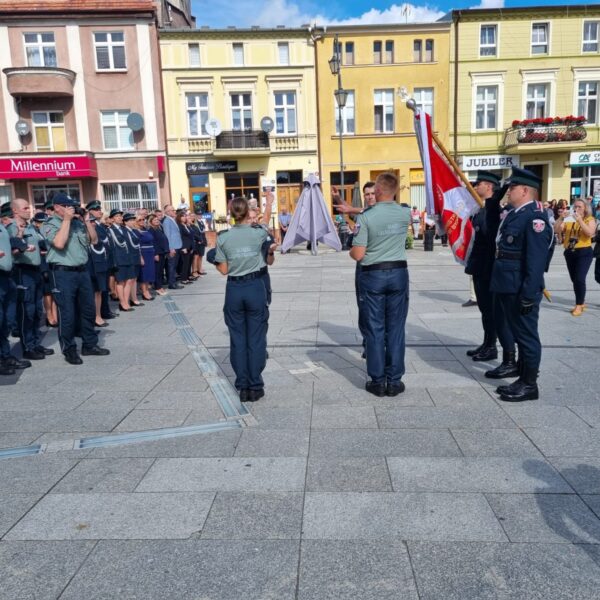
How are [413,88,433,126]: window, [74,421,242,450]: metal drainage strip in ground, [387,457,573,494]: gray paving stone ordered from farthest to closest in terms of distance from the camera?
[413,88,433,126]: window → [74,421,242,450]: metal drainage strip in ground → [387,457,573,494]: gray paving stone

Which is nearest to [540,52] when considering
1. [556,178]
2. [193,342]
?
[556,178]

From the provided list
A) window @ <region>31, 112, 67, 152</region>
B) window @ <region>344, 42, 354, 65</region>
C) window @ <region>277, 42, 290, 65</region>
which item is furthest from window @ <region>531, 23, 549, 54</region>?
window @ <region>31, 112, 67, 152</region>

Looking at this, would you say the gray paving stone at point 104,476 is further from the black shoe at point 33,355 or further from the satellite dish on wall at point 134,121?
the satellite dish on wall at point 134,121

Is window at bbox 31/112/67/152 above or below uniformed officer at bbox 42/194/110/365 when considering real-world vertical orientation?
above

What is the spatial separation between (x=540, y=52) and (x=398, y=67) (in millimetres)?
7602

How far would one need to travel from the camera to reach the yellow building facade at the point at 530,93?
27875 millimetres

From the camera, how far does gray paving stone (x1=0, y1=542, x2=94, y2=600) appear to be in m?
2.53

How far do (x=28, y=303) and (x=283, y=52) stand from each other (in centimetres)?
2506

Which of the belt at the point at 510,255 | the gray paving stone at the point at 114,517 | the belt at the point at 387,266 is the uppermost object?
the belt at the point at 510,255

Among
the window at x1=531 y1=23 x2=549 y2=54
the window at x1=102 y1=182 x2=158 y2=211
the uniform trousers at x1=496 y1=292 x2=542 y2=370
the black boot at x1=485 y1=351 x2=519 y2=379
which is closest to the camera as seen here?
the uniform trousers at x1=496 y1=292 x2=542 y2=370

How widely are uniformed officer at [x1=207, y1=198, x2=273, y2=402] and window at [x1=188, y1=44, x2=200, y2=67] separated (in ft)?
84.7

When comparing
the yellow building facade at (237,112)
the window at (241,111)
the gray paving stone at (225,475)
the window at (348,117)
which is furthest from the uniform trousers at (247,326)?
the window at (348,117)

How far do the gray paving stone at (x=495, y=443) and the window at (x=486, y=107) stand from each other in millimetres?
27966

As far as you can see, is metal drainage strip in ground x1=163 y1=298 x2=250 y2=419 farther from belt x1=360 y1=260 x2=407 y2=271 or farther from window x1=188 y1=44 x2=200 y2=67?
window x1=188 y1=44 x2=200 y2=67
